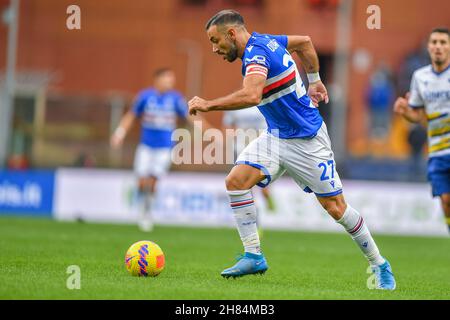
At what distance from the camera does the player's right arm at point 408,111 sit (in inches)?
428

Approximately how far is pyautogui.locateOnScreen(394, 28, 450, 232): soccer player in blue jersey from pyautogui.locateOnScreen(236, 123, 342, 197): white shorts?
2.75 meters

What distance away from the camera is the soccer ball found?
352 inches

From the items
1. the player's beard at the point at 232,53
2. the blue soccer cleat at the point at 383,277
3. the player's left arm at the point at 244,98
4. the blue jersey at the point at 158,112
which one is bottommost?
the blue soccer cleat at the point at 383,277

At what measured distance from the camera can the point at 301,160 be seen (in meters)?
8.79

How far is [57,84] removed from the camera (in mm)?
30328

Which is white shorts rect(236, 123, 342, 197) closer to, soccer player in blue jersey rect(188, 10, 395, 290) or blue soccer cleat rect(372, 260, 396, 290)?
soccer player in blue jersey rect(188, 10, 395, 290)

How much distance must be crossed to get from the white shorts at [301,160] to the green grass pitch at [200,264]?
3.06 ft

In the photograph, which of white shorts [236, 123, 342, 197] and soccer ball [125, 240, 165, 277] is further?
soccer ball [125, 240, 165, 277]

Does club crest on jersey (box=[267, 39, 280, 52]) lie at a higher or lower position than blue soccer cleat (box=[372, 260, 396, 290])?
higher

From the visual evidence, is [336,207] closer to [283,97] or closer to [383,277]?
[383,277]

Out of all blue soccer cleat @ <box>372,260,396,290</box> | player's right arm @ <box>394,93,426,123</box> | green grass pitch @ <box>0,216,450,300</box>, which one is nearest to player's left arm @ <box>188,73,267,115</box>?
green grass pitch @ <box>0,216,450,300</box>

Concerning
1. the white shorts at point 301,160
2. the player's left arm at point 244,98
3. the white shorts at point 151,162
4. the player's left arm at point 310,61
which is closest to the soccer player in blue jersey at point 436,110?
the player's left arm at point 310,61

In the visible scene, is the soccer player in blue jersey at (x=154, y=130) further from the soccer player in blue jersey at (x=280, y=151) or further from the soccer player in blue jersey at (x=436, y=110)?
the soccer player in blue jersey at (x=280, y=151)

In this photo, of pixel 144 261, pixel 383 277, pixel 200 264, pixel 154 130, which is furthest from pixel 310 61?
pixel 154 130
